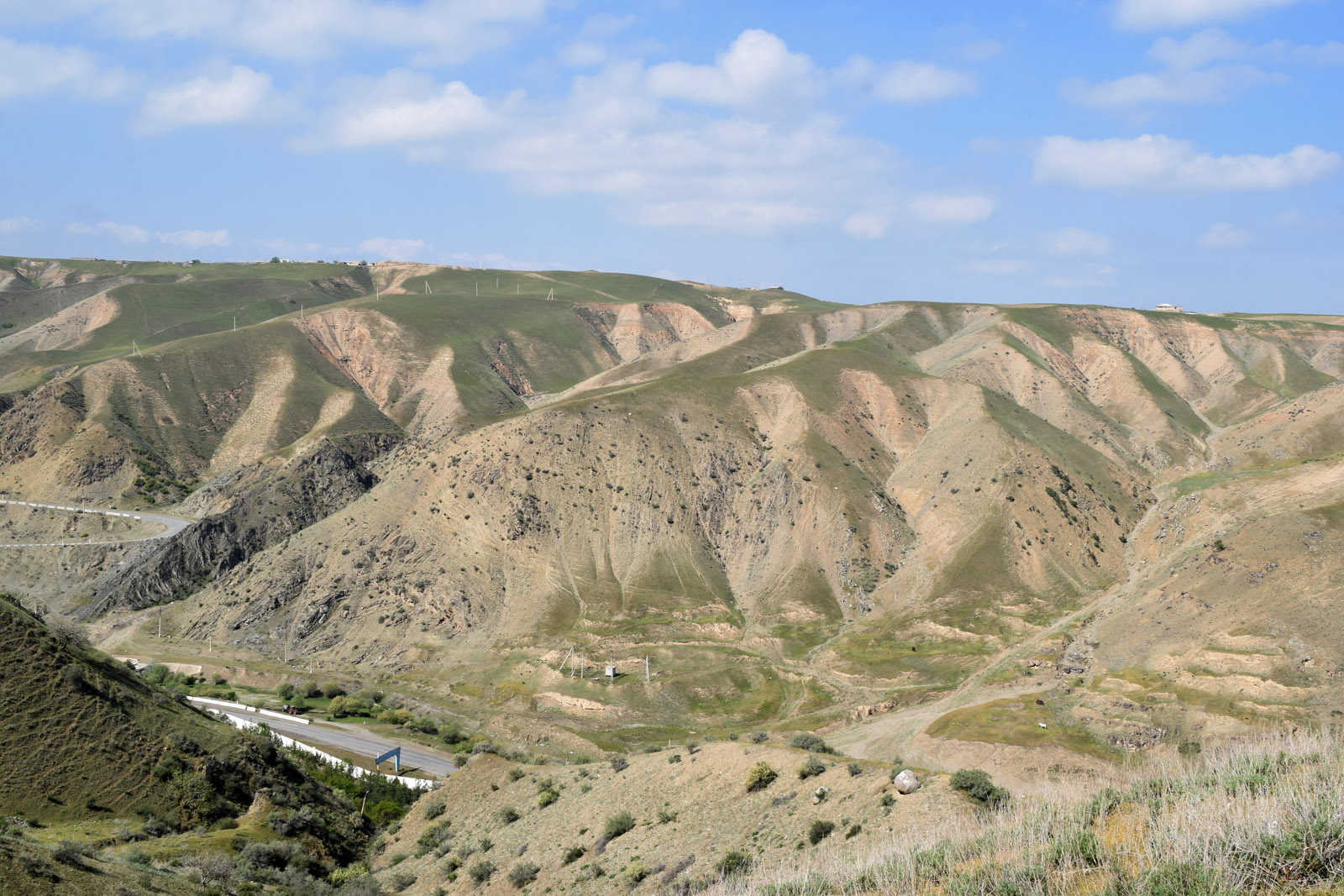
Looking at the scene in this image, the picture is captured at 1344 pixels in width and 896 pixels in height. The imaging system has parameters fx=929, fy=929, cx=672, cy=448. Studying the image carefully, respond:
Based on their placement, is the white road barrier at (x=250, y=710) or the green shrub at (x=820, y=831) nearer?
the green shrub at (x=820, y=831)

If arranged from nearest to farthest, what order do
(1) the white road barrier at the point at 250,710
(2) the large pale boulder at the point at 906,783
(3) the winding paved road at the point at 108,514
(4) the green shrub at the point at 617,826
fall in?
1. (2) the large pale boulder at the point at 906,783
2. (4) the green shrub at the point at 617,826
3. (1) the white road barrier at the point at 250,710
4. (3) the winding paved road at the point at 108,514

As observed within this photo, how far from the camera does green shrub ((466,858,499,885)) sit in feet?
114

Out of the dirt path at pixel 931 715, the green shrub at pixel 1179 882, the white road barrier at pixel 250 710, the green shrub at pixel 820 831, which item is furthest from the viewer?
the white road barrier at pixel 250 710

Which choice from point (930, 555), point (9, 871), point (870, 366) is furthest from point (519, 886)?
point (870, 366)

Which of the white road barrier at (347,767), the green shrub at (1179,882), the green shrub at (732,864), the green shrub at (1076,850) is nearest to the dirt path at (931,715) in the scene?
the white road barrier at (347,767)

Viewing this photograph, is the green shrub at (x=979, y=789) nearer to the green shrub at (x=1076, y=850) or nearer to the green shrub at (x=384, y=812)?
the green shrub at (x=1076, y=850)

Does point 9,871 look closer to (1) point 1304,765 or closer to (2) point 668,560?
(1) point 1304,765

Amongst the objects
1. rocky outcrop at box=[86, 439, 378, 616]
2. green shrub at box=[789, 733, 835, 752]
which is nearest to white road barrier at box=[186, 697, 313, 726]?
rocky outcrop at box=[86, 439, 378, 616]

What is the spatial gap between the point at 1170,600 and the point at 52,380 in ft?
499

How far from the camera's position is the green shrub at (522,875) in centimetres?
3319

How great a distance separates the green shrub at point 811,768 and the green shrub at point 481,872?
40.6 feet

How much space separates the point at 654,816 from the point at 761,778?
4.51 meters

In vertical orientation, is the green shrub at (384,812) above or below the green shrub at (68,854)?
below

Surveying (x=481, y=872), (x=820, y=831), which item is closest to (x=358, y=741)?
(x=481, y=872)
